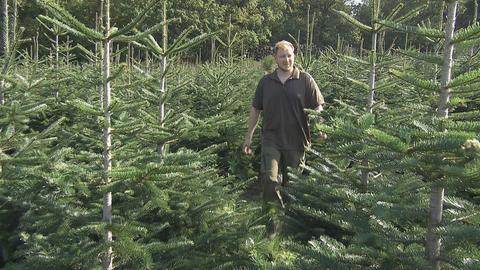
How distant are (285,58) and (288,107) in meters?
0.56

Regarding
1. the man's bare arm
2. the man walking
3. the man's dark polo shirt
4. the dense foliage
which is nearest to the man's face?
the man walking

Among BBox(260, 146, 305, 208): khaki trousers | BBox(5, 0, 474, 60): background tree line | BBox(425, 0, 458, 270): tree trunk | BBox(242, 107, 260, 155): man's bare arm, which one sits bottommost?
BBox(260, 146, 305, 208): khaki trousers

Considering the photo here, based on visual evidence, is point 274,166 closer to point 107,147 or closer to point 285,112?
point 285,112

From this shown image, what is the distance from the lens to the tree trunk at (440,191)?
237cm

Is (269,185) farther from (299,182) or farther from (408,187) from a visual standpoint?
(408,187)

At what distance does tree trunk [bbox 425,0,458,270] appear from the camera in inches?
93.4

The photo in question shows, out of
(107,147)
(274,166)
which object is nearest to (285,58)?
(274,166)

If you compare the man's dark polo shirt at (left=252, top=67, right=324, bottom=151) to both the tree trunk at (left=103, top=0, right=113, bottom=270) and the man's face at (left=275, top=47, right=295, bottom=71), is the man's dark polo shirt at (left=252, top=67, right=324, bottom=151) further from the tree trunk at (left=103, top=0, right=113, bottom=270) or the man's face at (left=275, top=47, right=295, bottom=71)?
the tree trunk at (left=103, top=0, right=113, bottom=270)

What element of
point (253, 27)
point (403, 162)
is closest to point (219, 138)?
point (403, 162)

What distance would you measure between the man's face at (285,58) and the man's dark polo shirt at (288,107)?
14cm

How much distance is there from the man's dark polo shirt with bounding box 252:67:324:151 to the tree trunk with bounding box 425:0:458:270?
294 centimetres

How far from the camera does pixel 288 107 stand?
5.34 meters

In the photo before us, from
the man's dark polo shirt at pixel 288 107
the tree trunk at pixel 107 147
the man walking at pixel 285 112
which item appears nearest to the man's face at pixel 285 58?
the man walking at pixel 285 112

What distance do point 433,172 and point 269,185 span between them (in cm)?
305
